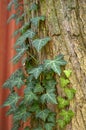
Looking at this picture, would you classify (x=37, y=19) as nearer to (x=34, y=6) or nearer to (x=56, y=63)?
(x=34, y=6)

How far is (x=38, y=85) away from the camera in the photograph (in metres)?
1.71

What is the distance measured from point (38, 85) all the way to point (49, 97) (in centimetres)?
13

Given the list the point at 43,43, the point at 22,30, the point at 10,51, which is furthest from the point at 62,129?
the point at 10,51

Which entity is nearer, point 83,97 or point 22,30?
point 83,97

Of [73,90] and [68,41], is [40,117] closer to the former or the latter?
[73,90]

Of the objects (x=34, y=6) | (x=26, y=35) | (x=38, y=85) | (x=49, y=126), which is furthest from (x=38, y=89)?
(x=34, y=6)

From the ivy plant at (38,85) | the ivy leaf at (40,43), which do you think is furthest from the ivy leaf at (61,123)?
the ivy leaf at (40,43)

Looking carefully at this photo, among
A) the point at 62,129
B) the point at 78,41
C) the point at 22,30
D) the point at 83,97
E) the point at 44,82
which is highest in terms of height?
the point at 22,30

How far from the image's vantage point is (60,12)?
5.72ft

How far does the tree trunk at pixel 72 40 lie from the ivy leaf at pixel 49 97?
14 cm

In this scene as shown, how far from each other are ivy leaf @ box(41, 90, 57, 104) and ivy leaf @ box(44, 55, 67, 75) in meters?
0.15

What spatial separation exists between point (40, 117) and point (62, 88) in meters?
0.24

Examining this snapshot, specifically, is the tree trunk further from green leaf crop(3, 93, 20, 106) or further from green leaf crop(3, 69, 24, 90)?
green leaf crop(3, 93, 20, 106)

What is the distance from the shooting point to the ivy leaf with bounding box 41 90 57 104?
1.61 metres
